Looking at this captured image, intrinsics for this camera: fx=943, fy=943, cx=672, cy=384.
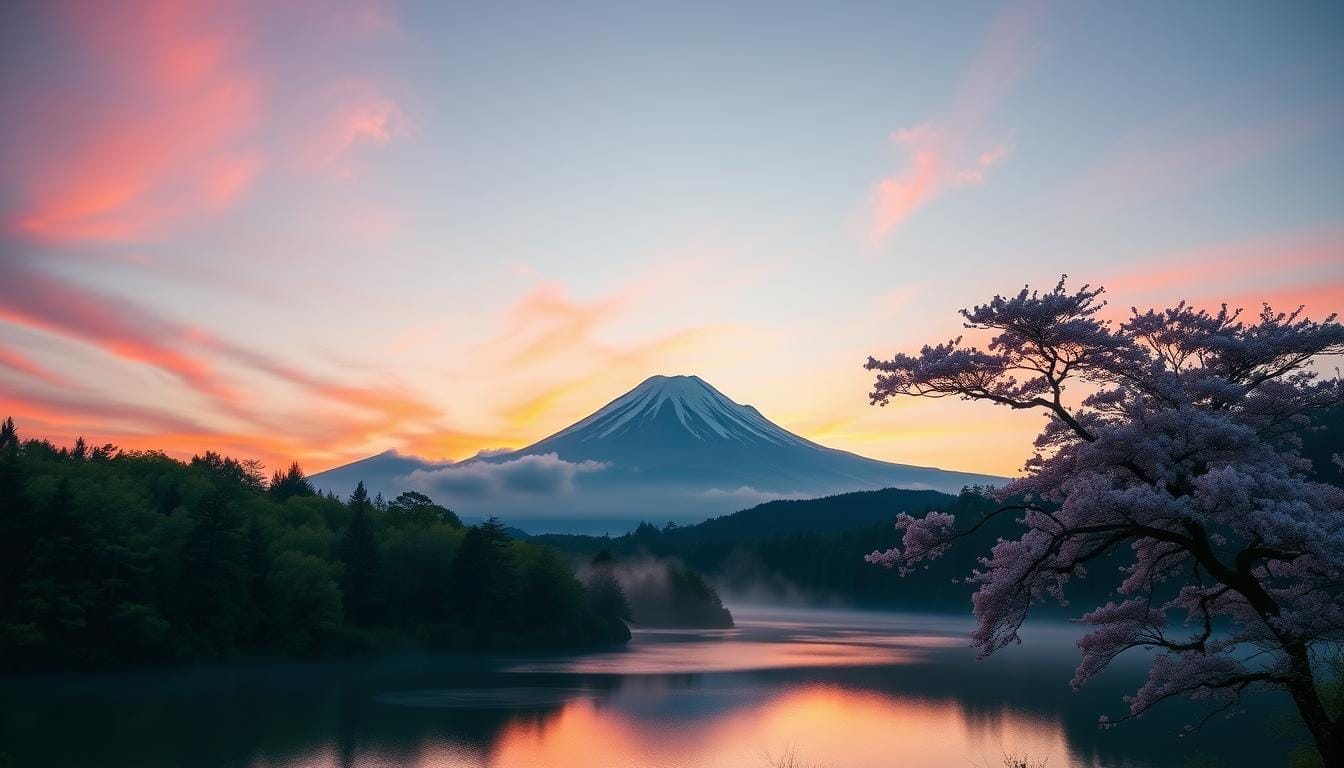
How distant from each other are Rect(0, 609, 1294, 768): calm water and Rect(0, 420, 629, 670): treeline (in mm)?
3407

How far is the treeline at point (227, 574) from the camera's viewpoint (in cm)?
4709

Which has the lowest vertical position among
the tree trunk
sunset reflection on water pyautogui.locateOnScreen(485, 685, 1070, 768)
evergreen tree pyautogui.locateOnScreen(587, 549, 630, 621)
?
sunset reflection on water pyautogui.locateOnScreen(485, 685, 1070, 768)

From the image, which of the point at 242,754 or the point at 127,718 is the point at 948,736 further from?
the point at 127,718

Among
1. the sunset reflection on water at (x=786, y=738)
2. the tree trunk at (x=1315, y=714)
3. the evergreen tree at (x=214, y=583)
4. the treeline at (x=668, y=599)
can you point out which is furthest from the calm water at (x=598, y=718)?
the treeline at (x=668, y=599)

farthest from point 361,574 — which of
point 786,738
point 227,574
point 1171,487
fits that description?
point 1171,487

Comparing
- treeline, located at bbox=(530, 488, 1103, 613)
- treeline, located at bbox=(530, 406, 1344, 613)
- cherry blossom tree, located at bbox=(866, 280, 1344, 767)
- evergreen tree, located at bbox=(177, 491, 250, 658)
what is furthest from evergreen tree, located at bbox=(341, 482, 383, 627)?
treeline, located at bbox=(530, 488, 1103, 613)

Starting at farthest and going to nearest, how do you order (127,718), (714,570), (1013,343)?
1. (714,570)
2. (127,718)
3. (1013,343)

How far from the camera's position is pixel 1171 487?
41.7 ft

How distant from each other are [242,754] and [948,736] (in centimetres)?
2471

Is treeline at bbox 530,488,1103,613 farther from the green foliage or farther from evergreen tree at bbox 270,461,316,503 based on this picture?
evergreen tree at bbox 270,461,316,503

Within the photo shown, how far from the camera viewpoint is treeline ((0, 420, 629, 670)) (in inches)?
1854

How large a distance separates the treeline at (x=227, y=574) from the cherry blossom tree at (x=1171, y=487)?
46803mm

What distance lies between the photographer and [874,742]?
3431 cm

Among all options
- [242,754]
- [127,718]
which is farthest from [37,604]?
[242,754]
